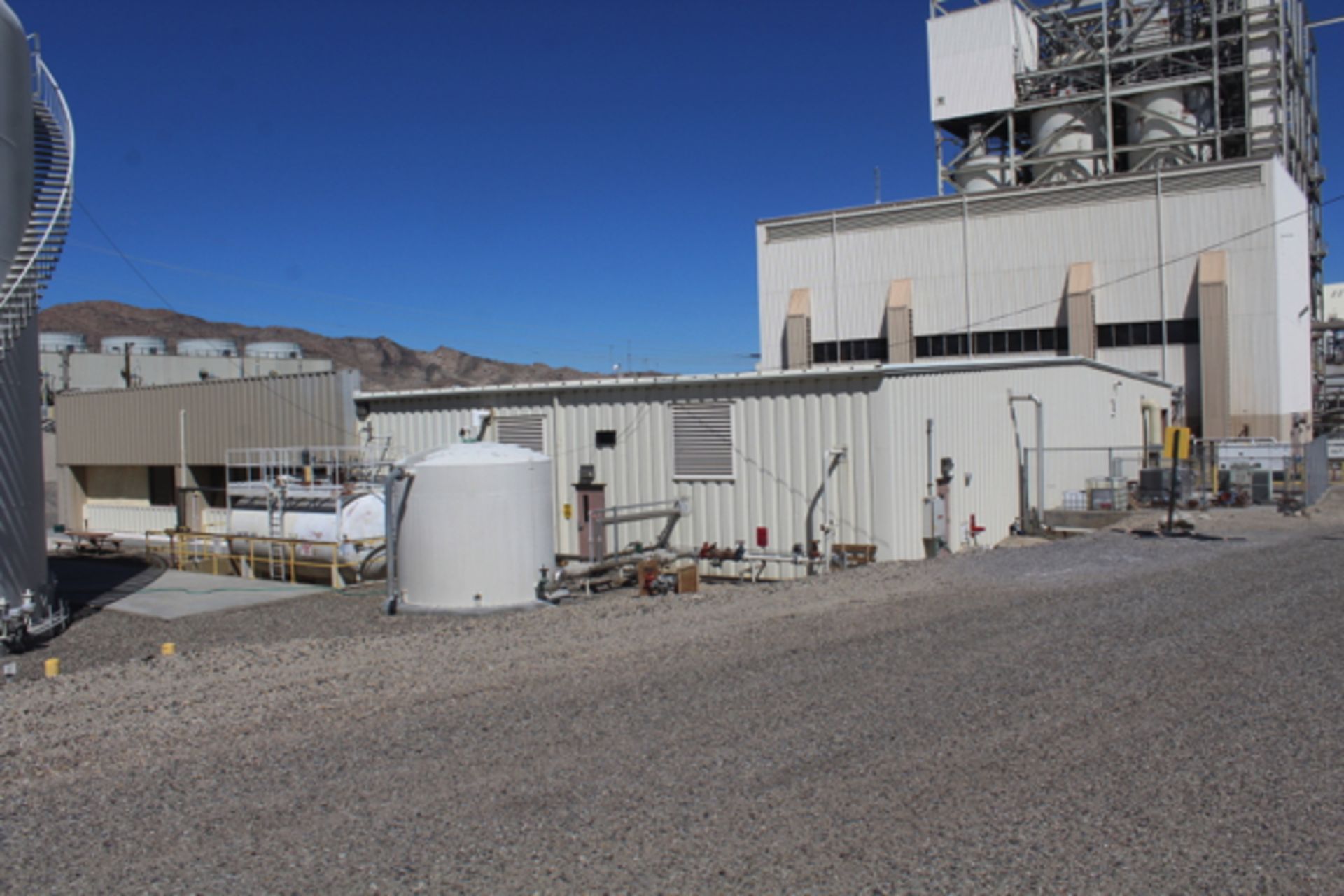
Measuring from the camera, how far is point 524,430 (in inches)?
888

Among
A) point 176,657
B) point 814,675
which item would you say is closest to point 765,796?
point 814,675

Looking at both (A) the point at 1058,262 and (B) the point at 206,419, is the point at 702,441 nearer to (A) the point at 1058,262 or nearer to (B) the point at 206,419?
(B) the point at 206,419

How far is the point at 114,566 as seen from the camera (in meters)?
23.0

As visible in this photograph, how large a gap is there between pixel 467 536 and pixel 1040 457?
492 inches

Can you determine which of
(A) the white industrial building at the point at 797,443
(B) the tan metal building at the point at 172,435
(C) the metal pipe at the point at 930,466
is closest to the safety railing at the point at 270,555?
(B) the tan metal building at the point at 172,435

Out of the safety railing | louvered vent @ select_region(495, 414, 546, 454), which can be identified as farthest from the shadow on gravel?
louvered vent @ select_region(495, 414, 546, 454)

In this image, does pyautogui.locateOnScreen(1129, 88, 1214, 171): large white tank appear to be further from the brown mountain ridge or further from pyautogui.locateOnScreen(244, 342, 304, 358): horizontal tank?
the brown mountain ridge

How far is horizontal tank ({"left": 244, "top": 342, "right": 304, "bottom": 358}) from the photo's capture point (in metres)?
62.9

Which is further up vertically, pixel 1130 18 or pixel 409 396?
pixel 1130 18

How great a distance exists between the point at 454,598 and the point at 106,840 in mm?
9618

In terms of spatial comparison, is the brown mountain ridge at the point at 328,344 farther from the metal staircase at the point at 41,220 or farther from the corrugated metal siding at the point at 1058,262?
the metal staircase at the point at 41,220

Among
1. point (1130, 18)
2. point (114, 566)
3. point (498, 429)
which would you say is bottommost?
point (114, 566)

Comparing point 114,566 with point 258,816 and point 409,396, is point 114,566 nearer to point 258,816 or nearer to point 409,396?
point 409,396

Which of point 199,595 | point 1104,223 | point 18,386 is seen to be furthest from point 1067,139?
point 18,386
